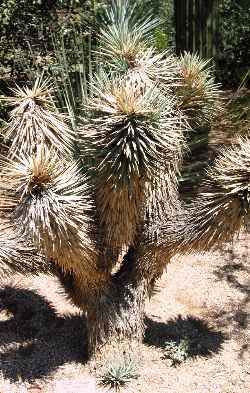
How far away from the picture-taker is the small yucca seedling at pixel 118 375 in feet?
13.7

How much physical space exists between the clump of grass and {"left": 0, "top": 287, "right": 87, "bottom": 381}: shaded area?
62 cm

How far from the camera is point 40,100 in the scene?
3.73 metres

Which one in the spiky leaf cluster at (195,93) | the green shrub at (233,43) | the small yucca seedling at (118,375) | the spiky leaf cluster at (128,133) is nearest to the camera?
the spiky leaf cluster at (128,133)

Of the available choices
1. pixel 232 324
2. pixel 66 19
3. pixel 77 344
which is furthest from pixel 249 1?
pixel 77 344

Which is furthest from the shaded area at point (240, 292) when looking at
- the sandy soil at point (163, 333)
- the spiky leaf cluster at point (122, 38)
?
the spiky leaf cluster at point (122, 38)

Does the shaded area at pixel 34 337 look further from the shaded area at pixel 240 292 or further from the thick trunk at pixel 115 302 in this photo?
the shaded area at pixel 240 292

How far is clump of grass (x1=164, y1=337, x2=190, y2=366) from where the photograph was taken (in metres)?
4.43

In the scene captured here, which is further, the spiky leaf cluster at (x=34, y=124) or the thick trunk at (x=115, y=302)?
the thick trunk at (x=115, y=302)

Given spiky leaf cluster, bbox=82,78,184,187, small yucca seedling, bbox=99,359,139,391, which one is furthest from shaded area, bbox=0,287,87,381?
spiky leaf cluster, bbox=82,78,184,187

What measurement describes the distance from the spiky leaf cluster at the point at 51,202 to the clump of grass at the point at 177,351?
4.19ft

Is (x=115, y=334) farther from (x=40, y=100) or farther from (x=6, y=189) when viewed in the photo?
(x=40, y=100)

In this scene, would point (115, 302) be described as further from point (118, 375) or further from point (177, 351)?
point (177, 351)

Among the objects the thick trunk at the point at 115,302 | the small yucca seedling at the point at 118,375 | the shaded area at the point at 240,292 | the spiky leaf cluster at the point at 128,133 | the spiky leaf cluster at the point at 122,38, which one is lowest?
the small yucca seedling at the point at 118,375

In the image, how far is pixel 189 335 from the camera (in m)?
4.76
